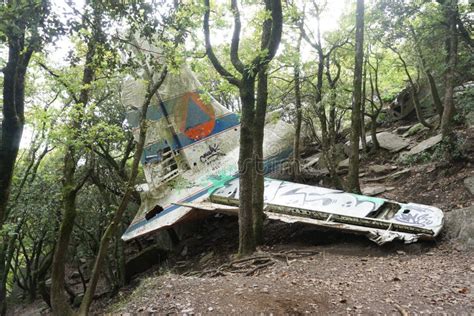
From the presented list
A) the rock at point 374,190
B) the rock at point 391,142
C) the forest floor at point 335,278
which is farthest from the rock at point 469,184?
the rock at point 391,142

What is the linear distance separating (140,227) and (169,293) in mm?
8964

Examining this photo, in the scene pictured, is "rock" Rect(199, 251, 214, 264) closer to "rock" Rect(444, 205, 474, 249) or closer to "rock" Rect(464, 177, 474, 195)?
"rock" Rect(444, 205, 474, 249)

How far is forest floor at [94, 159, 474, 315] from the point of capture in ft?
17.3

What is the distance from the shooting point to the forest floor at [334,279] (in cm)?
527

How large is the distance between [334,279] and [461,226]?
11.5ft

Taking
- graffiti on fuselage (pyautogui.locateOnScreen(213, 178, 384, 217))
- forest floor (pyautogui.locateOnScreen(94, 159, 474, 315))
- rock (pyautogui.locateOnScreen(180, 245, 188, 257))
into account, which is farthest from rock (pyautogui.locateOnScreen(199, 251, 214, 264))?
forest floor (pyautogui.locateOnScreen(94, 159, 474, 315))

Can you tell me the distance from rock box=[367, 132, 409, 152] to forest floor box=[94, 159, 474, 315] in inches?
238

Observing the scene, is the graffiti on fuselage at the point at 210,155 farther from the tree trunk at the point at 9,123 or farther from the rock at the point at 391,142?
Result: the tree trunk at the point at 9,123

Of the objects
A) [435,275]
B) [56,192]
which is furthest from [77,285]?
[435,275]

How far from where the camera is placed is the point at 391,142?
58.1 ft

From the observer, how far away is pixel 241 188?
323 inches

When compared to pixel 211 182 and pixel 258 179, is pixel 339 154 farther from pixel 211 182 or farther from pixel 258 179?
pixel 258 179

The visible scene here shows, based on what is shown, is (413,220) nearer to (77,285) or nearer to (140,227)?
(140,227)

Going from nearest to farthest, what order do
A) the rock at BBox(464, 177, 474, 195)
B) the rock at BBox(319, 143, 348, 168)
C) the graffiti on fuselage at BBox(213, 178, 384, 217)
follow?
the rock at BBox(464, 177, 474, 195)
the graffiti on fuselage at BBox(213, 178, 384, 217)
the rock at BBox(319, 143, 348, 168)
